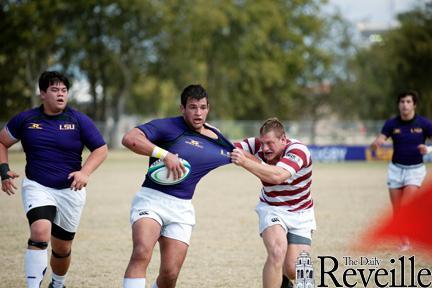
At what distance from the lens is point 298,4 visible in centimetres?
6272

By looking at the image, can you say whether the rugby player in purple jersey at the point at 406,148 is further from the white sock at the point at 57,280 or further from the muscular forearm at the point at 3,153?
the muscular forearm at the point at 3,153

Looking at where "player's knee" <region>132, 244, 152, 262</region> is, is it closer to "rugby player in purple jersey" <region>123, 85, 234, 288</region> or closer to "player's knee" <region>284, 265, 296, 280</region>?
"rugby player in purple jersey" <region>123, 85, 234, 288</region>

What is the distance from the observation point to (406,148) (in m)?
12.1

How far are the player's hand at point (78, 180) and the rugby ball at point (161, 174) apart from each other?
936mm

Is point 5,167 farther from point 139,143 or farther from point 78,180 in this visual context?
point 139,143

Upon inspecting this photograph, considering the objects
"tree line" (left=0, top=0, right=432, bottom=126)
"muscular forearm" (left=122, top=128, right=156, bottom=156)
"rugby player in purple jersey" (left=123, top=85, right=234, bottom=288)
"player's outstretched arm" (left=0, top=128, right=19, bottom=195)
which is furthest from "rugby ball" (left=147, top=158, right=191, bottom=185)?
"tree line" (left=0, top=0, right=432, bottom=126)

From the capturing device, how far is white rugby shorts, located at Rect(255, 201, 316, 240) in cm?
751

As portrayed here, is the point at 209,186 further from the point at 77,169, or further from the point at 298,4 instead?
the point at 298,4

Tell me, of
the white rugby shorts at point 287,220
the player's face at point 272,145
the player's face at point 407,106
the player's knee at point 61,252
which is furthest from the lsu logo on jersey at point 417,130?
the player's knee at point 61,252

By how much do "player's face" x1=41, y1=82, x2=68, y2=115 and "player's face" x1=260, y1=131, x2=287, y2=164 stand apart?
2.26 metres

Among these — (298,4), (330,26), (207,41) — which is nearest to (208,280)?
(207,41)

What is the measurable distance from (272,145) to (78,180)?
2136 mm

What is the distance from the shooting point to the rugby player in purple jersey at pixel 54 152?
758 cm

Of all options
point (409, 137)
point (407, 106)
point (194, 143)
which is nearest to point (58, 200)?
A: point (194, 143)
